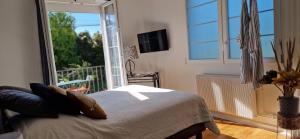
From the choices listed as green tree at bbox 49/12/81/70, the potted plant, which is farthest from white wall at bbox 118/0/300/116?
green tree at bbox 49/12/81/70

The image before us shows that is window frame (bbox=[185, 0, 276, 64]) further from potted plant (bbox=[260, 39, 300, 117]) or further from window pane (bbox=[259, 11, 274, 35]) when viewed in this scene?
potted plant (bbox=[260, 39, 300, 117])

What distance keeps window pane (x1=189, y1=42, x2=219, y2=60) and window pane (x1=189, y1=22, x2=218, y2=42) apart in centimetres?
10

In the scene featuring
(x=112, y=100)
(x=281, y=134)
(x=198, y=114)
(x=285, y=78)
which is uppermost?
(x=285, y=78)

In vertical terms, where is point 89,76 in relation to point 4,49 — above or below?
below

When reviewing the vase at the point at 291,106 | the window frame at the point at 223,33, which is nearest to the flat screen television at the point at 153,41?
the window frame at the point at 223,33

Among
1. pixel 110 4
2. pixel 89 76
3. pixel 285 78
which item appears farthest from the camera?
pixel 89 76

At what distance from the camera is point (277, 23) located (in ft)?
8.86

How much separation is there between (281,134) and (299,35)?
1.24 m

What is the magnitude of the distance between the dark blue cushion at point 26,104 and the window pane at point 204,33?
2656 millimetres

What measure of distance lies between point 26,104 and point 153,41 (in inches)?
119

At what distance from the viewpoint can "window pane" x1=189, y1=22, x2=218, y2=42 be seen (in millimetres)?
3568

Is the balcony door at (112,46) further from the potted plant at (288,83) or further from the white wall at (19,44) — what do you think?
the potted plant at (288,83)

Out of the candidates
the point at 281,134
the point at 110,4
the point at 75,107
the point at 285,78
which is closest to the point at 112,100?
the point at 75,107

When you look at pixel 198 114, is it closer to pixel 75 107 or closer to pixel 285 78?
pixel 285 78
